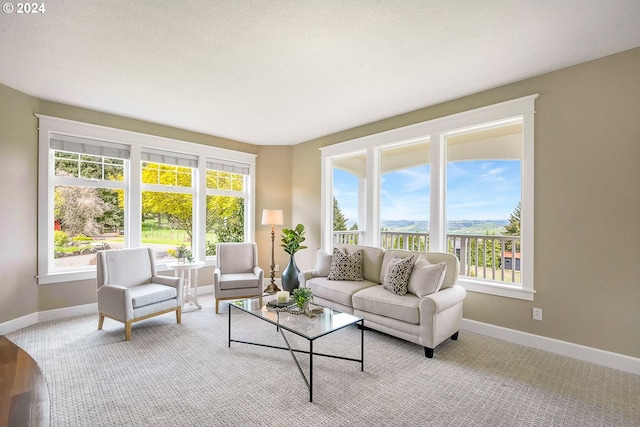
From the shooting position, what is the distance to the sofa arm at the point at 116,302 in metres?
3.14

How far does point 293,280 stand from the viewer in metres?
4.48

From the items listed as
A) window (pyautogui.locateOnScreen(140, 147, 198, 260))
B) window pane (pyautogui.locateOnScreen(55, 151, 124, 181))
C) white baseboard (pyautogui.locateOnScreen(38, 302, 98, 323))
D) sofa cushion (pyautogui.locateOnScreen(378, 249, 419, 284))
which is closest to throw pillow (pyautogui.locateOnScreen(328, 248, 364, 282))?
sofa cushion (pyautogui.locateOnScreen(378, 249, 419, 284))

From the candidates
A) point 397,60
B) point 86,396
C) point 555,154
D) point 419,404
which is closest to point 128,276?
point 86,396

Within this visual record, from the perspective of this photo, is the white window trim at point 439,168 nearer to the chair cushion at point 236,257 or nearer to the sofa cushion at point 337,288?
the sofa cushion at point 337,288

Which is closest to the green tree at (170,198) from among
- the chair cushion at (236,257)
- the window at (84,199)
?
the window at (84,199)

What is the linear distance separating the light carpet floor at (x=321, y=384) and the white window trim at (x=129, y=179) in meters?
0.95

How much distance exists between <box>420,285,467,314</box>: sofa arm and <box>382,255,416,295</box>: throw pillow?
35 centimetres

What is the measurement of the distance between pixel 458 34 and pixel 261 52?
1.64 meters

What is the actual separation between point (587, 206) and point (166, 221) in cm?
546

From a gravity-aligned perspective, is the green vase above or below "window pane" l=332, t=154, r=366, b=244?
below

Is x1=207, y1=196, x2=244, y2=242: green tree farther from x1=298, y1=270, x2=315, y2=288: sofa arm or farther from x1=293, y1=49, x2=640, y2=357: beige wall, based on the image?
x1=293, y1=49, x2=640, y2=357: beige wall

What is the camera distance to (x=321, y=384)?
2.31 meters

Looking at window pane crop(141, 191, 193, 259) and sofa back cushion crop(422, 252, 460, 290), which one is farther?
window pane crop(141, 191, 193, 259)

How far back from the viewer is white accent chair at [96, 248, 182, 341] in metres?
3.18
